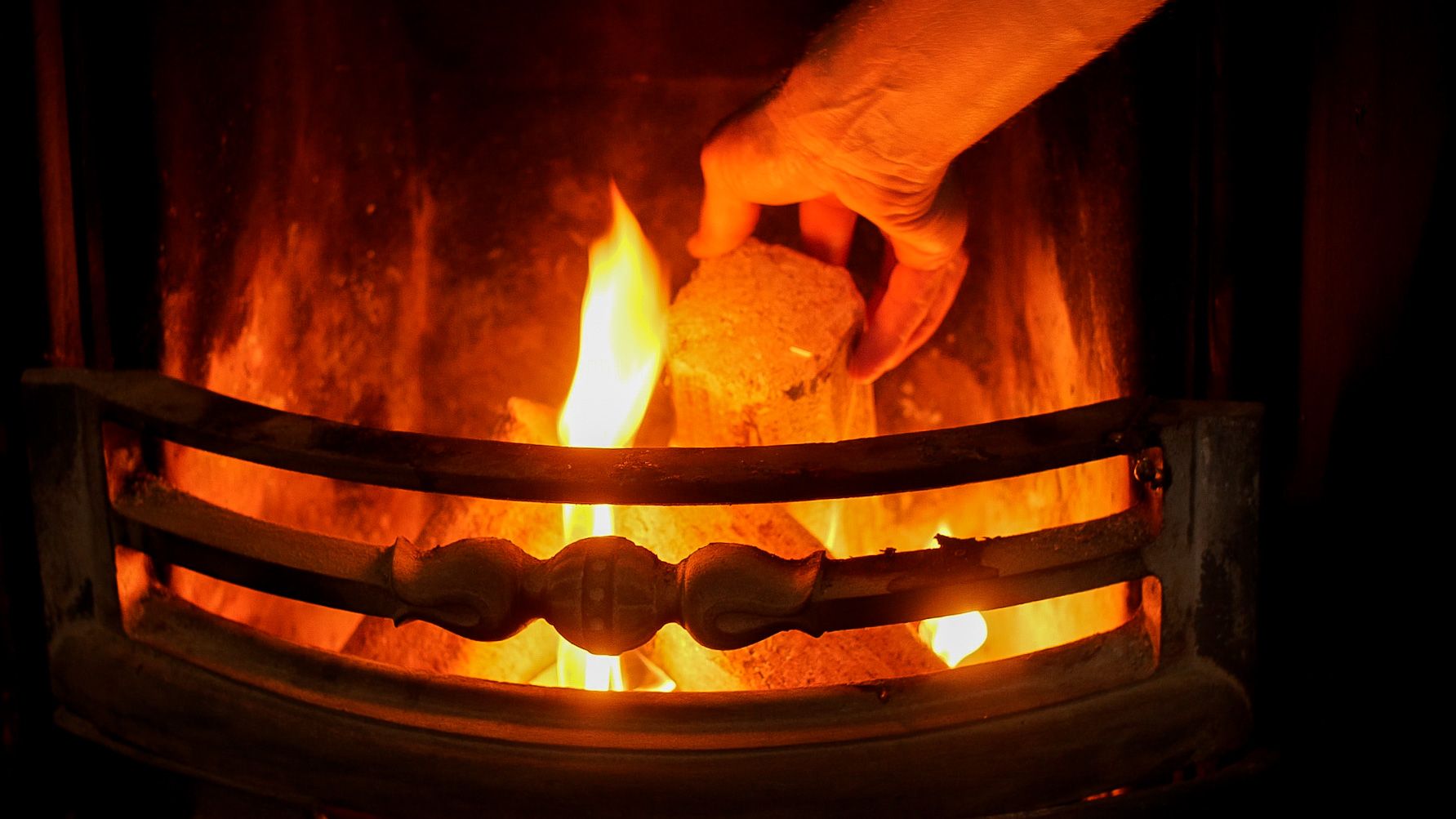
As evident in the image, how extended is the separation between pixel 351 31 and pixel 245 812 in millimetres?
796

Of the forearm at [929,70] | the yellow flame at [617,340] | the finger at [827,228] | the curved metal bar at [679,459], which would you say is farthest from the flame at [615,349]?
the curved metal bar at [679,459]

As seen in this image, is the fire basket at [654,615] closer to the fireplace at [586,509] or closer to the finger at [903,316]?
the fireplace at [586,509]

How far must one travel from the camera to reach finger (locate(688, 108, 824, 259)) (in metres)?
1.05

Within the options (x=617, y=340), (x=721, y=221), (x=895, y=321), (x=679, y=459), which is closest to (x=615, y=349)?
(x=617, y=340)

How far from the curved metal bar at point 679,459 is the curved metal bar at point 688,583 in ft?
0.15

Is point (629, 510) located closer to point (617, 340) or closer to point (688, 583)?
point (617, 340)

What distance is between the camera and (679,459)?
65 centimetres

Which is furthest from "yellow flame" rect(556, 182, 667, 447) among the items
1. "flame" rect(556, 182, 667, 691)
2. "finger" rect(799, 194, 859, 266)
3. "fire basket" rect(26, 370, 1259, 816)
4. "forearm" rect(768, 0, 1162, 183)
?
"fire basket" rect(26, 370, 1259, 816)

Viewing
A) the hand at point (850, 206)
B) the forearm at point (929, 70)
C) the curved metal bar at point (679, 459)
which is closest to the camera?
the curved metal bar at point (679, 459)

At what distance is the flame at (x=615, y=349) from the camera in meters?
1.21

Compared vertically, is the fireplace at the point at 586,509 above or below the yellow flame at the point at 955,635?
above

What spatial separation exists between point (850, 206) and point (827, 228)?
0.65 ft

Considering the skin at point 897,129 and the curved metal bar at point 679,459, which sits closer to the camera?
the curved metal bar at point 679,459

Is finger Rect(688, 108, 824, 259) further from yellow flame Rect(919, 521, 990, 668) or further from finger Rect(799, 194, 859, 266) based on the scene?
yellow flame Rect(919, 521, 990, 668)
